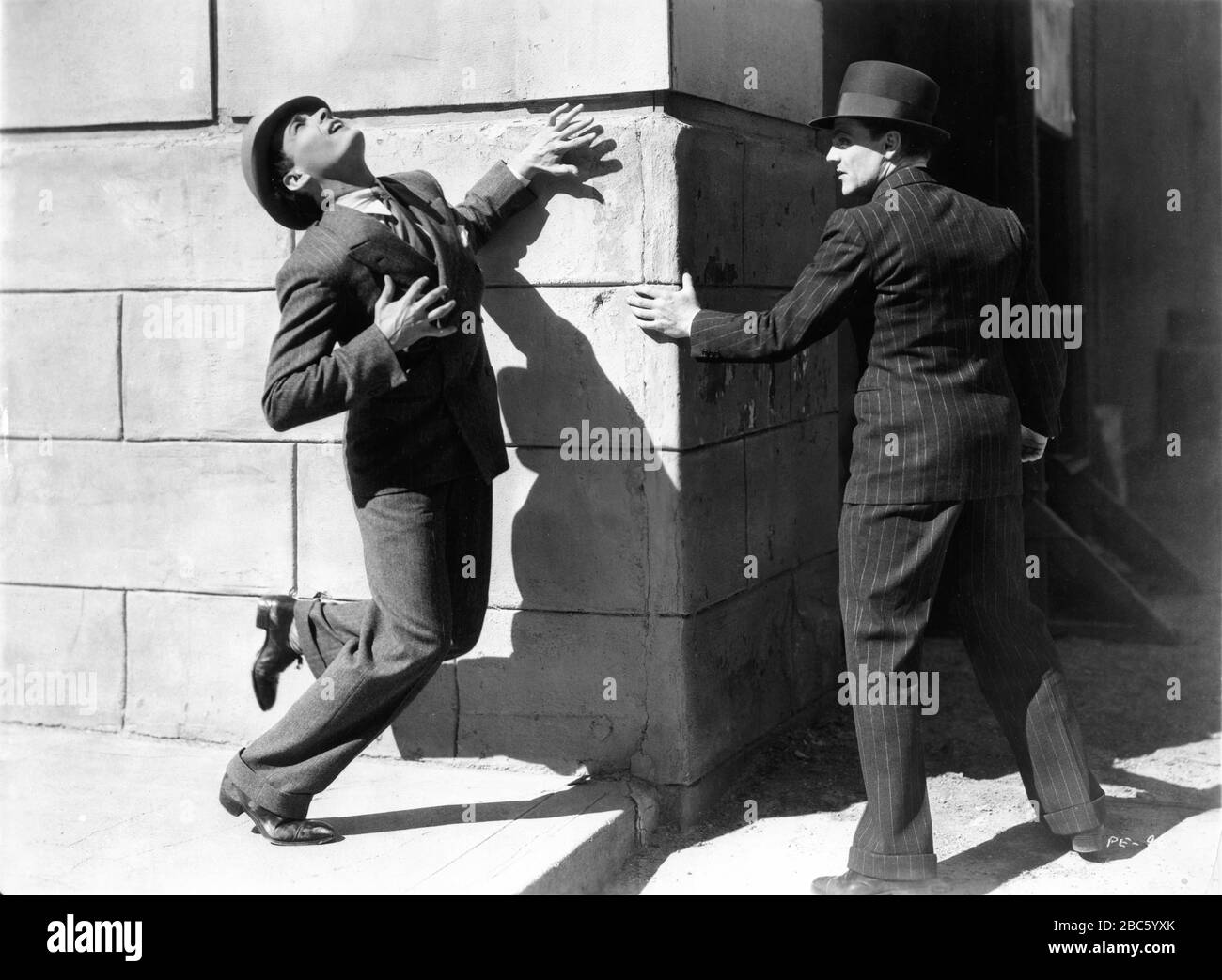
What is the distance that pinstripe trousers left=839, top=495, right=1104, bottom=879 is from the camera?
13.4 ft

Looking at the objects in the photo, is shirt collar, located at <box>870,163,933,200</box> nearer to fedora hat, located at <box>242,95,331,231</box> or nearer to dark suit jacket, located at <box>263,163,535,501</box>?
dark suit jacket, located at <box>263,163,535,501</box>

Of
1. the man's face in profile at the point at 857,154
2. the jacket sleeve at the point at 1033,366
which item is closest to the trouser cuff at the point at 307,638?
the man's face in profile at the point at 857,154

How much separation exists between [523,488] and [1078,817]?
2.04 m

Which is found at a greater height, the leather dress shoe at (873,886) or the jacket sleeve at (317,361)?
the jacket sleeve at (317,361)

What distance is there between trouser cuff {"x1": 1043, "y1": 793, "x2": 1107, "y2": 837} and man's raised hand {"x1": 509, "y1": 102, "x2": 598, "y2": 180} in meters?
2.50

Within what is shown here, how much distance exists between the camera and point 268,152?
4.23m

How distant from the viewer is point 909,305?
4039 millimetres

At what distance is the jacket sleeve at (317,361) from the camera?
3.95 m

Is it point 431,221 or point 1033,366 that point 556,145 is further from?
point 1033,366

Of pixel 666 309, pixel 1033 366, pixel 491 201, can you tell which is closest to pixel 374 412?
pixel 491 201

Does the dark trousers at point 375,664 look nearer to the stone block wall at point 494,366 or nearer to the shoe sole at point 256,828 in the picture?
the shoe sole at point 256,828

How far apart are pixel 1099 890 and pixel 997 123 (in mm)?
3859

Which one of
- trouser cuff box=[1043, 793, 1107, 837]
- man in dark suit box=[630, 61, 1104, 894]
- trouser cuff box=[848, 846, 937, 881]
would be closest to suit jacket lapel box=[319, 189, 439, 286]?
man in dark suit box=[630, 61, 1104, 894]
